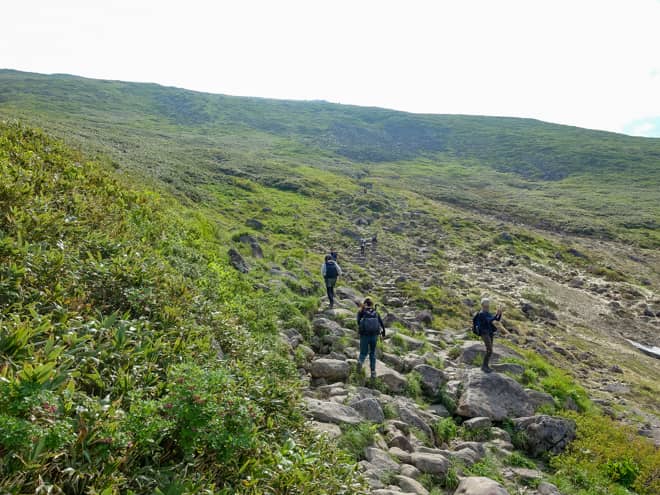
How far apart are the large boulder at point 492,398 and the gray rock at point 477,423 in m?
0.30

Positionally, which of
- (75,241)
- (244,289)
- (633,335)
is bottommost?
(633,335)

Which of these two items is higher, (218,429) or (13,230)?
(13,230)

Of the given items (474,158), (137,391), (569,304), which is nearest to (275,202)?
(569,304)

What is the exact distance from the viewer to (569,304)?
1121 inches

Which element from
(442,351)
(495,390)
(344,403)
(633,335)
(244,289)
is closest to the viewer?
(344,403)

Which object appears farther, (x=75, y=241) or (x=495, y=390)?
(x=495, y=390)

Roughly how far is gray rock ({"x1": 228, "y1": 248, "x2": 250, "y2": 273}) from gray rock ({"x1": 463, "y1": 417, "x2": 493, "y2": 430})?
9.70m

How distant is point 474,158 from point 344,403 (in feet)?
496

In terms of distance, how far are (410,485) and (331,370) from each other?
3.99m

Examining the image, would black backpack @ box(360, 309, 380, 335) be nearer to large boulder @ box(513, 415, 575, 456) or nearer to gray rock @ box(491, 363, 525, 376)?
large boulder @ box(513, 415, 575, 456)

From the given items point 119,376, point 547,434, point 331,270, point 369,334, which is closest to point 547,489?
point 547,434

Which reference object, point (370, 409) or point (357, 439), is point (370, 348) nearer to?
point (370, 409)

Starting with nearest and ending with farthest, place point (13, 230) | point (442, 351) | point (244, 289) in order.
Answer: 1. point (13, 230)
2. point (244, 289)
3. point (442, 351)

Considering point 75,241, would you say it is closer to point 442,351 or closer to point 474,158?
point 442,351
